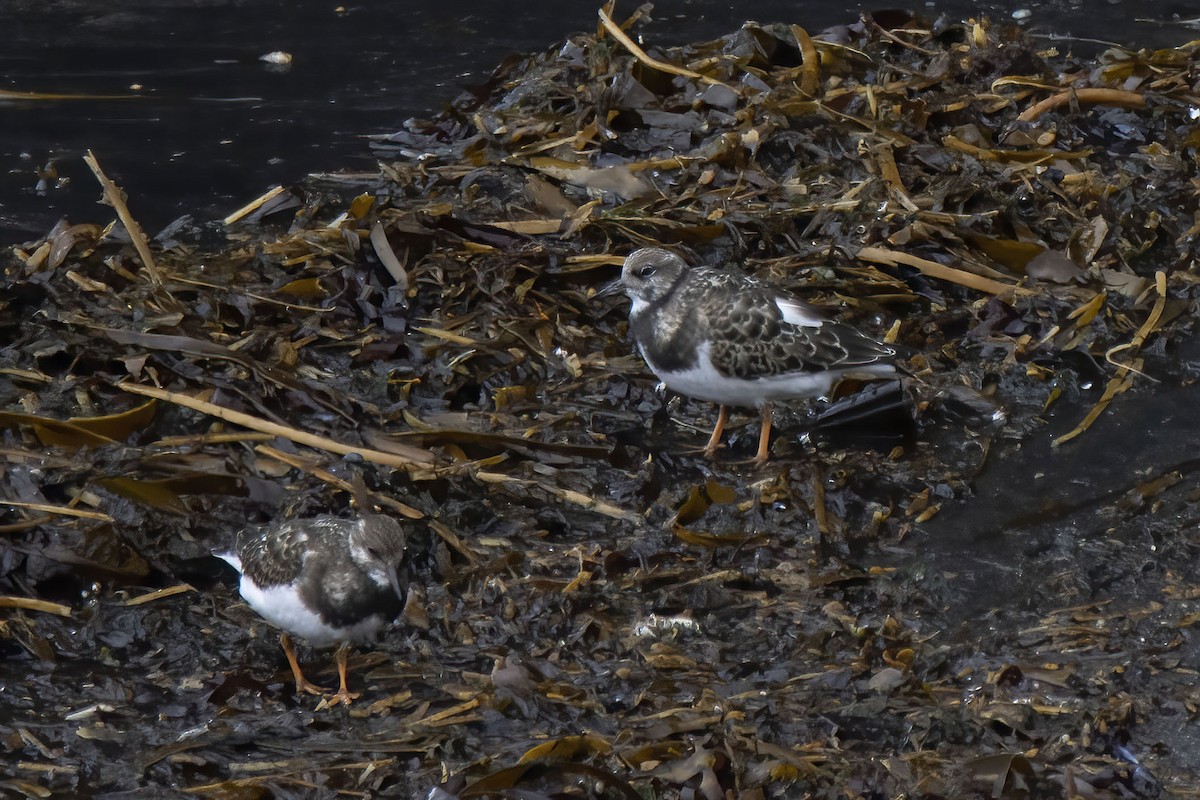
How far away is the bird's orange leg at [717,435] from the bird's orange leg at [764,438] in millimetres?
151

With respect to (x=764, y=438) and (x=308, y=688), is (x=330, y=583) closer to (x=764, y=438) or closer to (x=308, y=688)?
(x=308, y=688)

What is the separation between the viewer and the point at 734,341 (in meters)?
4.30

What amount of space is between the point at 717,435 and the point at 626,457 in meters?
0.37

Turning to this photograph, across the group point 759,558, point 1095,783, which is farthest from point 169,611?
point 1095,783

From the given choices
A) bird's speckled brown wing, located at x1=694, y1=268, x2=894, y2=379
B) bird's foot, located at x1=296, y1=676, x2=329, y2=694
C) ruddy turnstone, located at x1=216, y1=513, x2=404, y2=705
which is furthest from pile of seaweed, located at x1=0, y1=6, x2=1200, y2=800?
→ bird's speckled brown wing, located at x1=694, y1=268, x2=894, y2=379

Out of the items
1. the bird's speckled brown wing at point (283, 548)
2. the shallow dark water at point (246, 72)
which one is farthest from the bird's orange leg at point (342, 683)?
the shallow dark water at point (246, 72)

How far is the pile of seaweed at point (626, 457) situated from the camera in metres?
3.19

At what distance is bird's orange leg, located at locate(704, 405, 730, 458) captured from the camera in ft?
14.7

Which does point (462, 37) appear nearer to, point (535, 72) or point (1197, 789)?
point (535, 72)

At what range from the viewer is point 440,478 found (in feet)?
13.5

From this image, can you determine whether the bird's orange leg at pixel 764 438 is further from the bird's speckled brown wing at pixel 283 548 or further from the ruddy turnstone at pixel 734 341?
the bird's speckled brown wing at pixel 283 548

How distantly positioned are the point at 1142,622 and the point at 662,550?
1367mm

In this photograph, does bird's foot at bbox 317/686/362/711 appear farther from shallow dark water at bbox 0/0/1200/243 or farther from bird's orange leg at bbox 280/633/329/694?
shallow dark water at bbox 0/0/1200/243

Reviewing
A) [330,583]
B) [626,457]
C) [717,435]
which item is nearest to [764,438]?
[717,435]
